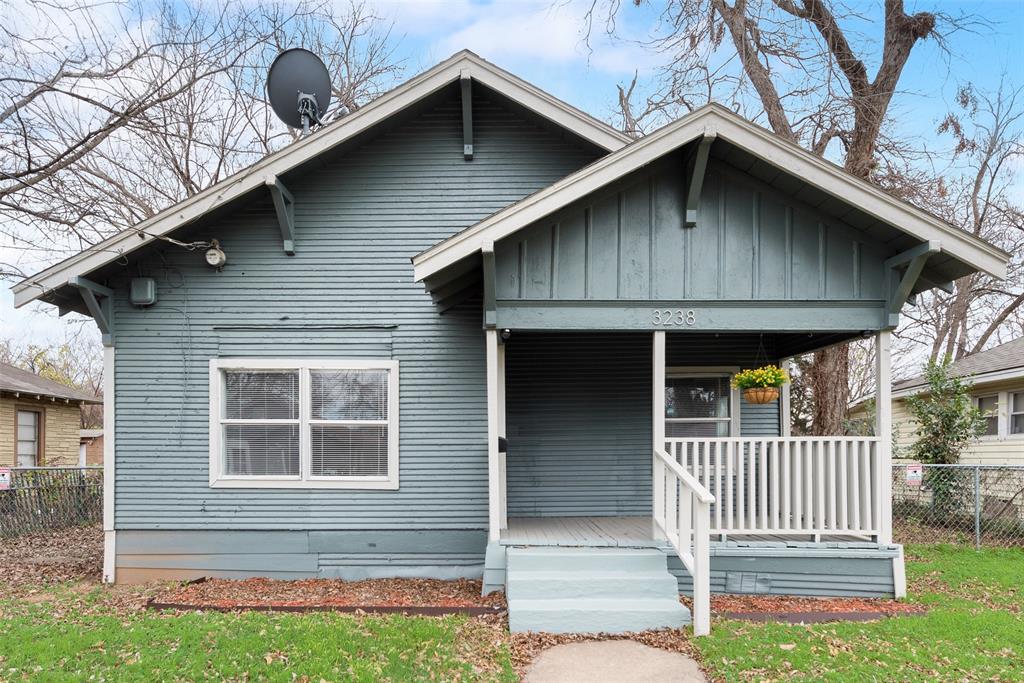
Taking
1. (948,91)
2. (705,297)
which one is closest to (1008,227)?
(948,91)

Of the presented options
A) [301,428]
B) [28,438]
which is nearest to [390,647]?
[301,428]

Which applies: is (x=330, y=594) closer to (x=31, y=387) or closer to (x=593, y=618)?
(x=593, y=618)

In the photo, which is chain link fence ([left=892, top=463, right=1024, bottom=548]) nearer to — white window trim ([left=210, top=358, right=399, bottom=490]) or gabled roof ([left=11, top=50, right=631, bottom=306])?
gabled roof ([left=11, top=50, right=631, bottom=306])

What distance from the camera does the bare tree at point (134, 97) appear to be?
19.9 ft

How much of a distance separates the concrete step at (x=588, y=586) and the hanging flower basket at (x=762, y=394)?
6.70 ft

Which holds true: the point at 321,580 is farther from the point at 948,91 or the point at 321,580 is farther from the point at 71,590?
the point at 948,91

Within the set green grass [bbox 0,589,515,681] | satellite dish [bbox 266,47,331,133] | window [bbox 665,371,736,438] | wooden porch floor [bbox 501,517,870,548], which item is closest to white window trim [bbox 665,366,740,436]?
window [bbox 665,371,736,438]

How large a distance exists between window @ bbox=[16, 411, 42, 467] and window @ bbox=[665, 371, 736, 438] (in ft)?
45.2

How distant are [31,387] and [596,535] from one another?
1336cm

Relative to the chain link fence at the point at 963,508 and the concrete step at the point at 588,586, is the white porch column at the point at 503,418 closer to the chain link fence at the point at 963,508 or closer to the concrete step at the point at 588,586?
the concrete step at the point at 588,586

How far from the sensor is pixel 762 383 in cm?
636

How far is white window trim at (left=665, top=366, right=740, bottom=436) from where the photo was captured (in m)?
7.85

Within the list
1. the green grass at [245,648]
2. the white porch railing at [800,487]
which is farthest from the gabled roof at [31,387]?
the white porch railing at [800,487]

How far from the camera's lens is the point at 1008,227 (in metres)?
17.3
